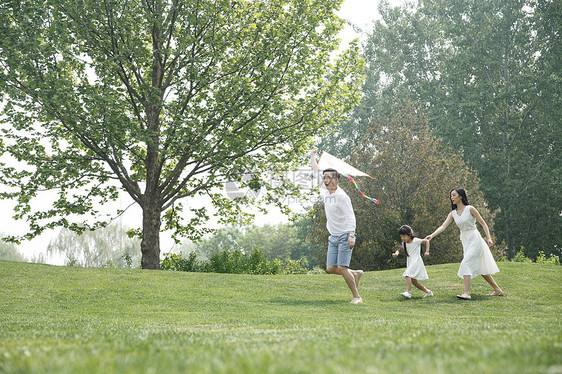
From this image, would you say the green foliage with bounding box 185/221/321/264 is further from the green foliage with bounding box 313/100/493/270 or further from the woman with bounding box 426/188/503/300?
the woman with bounding box 426/188/503/300

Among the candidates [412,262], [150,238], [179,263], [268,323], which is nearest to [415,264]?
[412,262]

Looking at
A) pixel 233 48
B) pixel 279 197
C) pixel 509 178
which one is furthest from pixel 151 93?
pixel 509 178

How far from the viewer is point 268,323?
20.8ft

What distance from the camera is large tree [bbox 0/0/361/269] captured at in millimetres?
14875

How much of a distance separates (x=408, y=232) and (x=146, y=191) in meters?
10.4

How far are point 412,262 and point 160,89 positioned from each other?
10.8 meters

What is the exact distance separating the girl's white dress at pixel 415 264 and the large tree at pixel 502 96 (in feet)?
85.9

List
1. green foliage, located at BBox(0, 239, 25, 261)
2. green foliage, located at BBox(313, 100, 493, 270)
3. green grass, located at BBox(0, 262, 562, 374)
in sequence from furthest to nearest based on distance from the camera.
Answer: green foliage, located at BBox(0, 239, 25, 261), green foliage, located at BBox(313, 100, 493, 270), green grass, located at BBox(0, 262, 562, 374)

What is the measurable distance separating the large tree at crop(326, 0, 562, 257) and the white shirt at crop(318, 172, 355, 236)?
28707 millimetres

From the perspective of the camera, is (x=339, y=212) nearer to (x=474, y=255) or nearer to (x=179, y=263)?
(x=474, y=255)

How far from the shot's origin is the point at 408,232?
11289mm

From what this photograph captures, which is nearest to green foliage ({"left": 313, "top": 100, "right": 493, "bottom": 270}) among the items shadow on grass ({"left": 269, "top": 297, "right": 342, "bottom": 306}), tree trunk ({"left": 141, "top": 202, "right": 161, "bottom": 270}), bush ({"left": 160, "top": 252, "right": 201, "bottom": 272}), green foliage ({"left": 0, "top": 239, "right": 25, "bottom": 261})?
bush ({"left": 160, "top": 252, "right": 201, "bottom": 272})

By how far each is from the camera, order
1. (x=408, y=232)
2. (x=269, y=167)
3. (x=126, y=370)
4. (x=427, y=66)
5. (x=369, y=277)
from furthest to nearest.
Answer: (x=427, y=66) < (x=269, y=167) < (x=369, y=277) < (x=408, y=232) < (x=126, y=370)

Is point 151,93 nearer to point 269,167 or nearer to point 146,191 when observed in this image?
point 146,191
